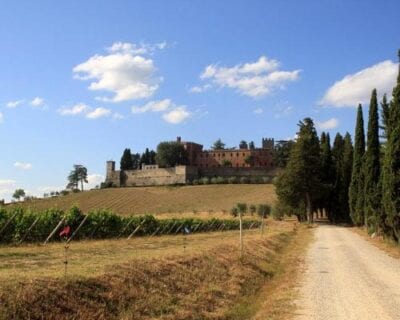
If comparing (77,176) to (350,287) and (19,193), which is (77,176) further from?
(350,287)

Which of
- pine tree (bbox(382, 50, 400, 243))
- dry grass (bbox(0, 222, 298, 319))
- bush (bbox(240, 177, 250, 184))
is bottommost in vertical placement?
dry grass (bbox(0, 222, 298, 319))

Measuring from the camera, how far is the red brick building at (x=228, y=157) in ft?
591

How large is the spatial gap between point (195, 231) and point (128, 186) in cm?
10893

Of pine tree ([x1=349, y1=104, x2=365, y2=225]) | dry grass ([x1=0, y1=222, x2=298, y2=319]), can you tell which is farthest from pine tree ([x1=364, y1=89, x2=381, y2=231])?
dry grass ([x1=0, y1=222, x2=298, y2=319])

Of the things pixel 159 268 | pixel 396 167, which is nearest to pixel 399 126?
pixel 396 167

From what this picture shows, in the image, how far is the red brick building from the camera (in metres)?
180

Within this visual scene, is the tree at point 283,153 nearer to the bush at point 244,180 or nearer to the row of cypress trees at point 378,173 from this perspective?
the bush at point 244,180

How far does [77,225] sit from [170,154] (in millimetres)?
137905

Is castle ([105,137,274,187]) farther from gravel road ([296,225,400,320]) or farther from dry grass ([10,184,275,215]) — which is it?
gravel road ([296,225,400,320])

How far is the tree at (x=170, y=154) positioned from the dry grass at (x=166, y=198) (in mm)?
25170

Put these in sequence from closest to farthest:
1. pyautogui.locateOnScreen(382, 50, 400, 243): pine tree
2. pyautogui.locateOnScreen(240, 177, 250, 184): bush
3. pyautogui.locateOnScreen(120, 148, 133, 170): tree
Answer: pyautogui.locateOnScreen(382, 50, 400, 243): pine tree → pyautogui.locateOnScreen(240, 177, 250, 184): bush → pyautogui.locateOnScreen(120, 148, 133, 170): tree

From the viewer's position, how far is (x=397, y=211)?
28031 mm

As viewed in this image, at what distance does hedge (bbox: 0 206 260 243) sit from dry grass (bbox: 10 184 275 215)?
60.9 meters

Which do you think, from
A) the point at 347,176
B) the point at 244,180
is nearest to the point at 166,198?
the point at 244,180
